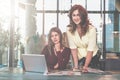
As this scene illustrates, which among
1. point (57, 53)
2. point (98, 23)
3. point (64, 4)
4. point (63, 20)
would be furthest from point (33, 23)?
point (57, 53)

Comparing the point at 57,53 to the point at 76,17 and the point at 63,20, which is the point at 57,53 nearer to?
the point at 76,17

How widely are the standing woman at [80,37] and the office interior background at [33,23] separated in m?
1.46

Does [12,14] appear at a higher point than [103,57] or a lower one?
higher

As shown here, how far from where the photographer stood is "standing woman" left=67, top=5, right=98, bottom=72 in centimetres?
516

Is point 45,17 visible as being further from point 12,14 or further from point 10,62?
point 10,62

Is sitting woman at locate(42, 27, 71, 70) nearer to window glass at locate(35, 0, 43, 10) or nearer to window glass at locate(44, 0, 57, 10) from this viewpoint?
window glass at locate(35, 0, 43, 10)

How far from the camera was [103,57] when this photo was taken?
7820 millimetres

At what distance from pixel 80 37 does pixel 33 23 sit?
2.00 metres

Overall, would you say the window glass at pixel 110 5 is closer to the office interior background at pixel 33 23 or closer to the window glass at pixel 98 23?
the office interior background at pixel 33 23

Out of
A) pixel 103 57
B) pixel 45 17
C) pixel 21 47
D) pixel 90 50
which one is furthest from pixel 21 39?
pixel 90 50

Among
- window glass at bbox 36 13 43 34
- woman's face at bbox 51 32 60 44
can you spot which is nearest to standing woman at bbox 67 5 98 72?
woman's face at bbox 51 32 60 44

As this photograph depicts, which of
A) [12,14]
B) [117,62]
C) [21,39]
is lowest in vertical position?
[117,62]

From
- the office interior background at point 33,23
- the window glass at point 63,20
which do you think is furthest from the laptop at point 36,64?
the window glass at point 63,20

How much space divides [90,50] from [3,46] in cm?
261
